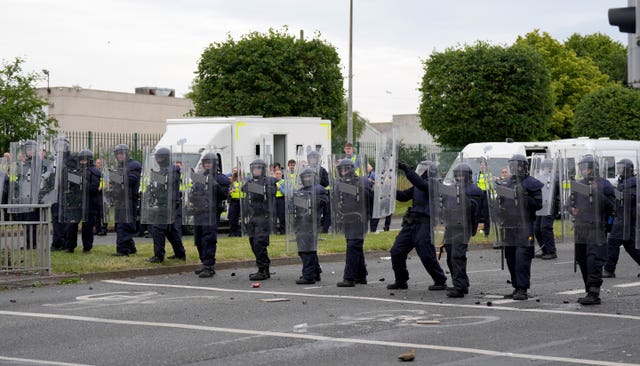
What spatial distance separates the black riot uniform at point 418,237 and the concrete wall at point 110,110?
55784 mm

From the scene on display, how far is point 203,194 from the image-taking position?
687 inches

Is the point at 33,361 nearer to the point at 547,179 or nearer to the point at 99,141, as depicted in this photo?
the point at 547,179

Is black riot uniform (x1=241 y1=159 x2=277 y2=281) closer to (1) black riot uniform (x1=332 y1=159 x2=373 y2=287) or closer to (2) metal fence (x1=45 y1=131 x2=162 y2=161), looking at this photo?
(1) black riot uniform (x1=332 y1=159 x2=373 y2=287)

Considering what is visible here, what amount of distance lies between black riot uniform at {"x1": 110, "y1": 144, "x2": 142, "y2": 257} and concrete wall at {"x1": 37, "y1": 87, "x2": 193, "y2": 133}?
50509 mm

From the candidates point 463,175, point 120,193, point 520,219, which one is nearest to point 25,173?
point 120,193

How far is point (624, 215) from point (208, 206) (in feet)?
21.0

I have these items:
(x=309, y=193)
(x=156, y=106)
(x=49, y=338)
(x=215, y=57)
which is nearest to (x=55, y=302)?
(x=49, y=338)

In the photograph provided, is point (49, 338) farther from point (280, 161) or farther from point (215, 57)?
point (215, 57)

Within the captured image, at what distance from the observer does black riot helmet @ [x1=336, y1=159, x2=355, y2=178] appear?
15.7 m

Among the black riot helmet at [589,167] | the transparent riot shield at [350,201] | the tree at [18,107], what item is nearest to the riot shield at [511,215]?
the black riot helmet at [589,167]

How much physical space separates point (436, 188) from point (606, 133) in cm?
3750

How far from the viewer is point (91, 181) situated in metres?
19.3

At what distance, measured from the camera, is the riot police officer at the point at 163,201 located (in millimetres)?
17938

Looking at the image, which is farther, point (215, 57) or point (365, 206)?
point (215, 57)
